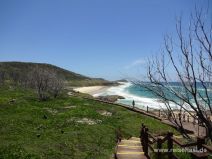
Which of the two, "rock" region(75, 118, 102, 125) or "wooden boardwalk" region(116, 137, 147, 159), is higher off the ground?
"rock" region(75, 118, 102, 125)

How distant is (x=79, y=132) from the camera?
25.8 meters

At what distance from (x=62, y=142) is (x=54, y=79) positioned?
4514cm

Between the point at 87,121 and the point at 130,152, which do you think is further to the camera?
the point at 87,121

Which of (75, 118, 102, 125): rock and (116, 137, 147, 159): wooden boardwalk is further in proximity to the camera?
(75, 118, 102, 125): rock

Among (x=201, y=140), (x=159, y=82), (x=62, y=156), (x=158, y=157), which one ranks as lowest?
(x=62, y=156)

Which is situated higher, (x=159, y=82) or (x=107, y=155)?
(x=159, y=82)

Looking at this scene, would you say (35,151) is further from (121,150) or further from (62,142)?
(121,150)

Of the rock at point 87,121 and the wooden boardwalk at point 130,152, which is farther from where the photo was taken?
the rock at point 87,121

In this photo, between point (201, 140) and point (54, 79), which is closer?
point (201, 140)

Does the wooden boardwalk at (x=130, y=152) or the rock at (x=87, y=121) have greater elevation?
the rock at (x=87, y=121)

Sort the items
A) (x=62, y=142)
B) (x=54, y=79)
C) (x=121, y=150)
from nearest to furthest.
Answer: (x=121, y=150) < (x=62, y=142) < (x=54, y=79)

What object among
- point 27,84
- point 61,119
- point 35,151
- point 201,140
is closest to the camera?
point 201,140

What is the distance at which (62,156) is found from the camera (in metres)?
19.3

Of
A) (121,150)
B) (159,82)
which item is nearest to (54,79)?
(121,150)
